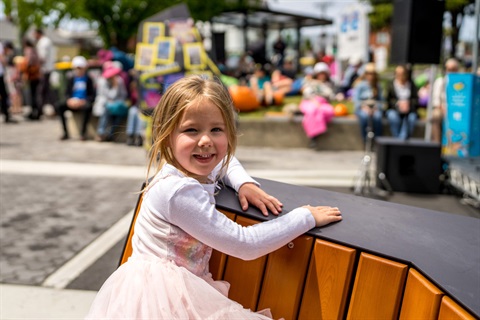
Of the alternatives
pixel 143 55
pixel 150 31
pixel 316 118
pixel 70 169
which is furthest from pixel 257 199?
pixel 316 118

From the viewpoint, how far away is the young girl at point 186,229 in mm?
1850

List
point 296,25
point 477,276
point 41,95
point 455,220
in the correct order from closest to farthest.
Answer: point 477,276, point 455,220, point 41,95, point 296,25

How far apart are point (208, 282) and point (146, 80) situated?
7.80 meters

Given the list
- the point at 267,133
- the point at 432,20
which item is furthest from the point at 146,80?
the point at 432,20

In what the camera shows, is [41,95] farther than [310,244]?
Yes

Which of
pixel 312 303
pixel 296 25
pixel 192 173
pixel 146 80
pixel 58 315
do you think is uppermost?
pixel 296 25

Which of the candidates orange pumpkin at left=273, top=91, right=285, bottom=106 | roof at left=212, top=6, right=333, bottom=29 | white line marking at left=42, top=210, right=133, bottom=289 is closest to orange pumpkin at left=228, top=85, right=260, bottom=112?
orange pumpkin at left=273, top=91, right=285, bottom=106

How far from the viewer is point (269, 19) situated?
24.1 metres

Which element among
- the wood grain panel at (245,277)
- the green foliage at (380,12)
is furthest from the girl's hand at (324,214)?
the green foliage at (380,12)

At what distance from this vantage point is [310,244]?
2.04 m

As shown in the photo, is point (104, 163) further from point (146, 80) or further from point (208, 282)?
point (208, 282)

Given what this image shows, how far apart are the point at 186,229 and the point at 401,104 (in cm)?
945

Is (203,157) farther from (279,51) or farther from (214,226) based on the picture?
(279,51)

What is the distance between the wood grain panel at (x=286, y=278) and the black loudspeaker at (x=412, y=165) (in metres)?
5.86
